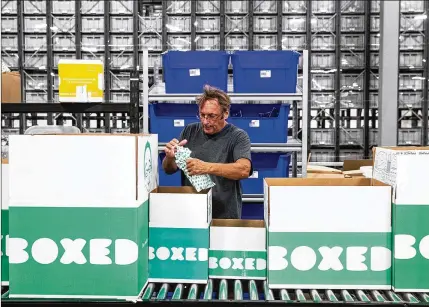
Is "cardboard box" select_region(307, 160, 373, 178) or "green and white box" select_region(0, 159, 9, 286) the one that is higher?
"green and white box" select_region(0, 159, 9, 286)

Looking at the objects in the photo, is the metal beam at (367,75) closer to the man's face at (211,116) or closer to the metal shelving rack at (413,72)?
the metal shelving rack at (413,72)

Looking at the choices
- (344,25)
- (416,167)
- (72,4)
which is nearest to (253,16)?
(344,25)

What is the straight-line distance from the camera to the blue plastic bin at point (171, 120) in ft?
13.3

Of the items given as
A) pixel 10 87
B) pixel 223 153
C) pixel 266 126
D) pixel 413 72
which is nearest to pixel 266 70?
pixel 266 126

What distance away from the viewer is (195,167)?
1619 mm

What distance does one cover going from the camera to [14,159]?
51.9 inches

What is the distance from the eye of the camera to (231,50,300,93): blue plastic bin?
12.9 ft

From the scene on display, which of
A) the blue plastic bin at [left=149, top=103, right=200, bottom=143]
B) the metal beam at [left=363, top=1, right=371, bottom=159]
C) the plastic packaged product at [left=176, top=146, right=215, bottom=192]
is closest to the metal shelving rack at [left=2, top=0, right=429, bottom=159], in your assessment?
the metal beam at [left=363, top=1, right=371, bottom=159]

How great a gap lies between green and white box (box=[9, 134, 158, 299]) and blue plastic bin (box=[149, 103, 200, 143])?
8.93 feet

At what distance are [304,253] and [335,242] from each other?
0.31ft

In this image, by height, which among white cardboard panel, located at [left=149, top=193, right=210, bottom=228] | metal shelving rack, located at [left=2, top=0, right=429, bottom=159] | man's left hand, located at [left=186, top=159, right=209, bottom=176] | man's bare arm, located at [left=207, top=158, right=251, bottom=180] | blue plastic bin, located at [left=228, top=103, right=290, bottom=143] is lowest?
white cardboard panel, located at [left=149, top=193, right=210, bottom=228]

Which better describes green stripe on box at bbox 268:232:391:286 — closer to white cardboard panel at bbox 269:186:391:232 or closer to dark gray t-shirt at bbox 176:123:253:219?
white cardboard panel at bbox 269:186:391:232

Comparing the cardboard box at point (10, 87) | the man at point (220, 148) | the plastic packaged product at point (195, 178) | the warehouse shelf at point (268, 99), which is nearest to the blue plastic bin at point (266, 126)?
the warehouse shelf at point (268, 99)

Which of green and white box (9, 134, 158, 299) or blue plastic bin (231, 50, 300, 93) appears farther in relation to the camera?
blue plastic bin (231, 50, 300, 93)
